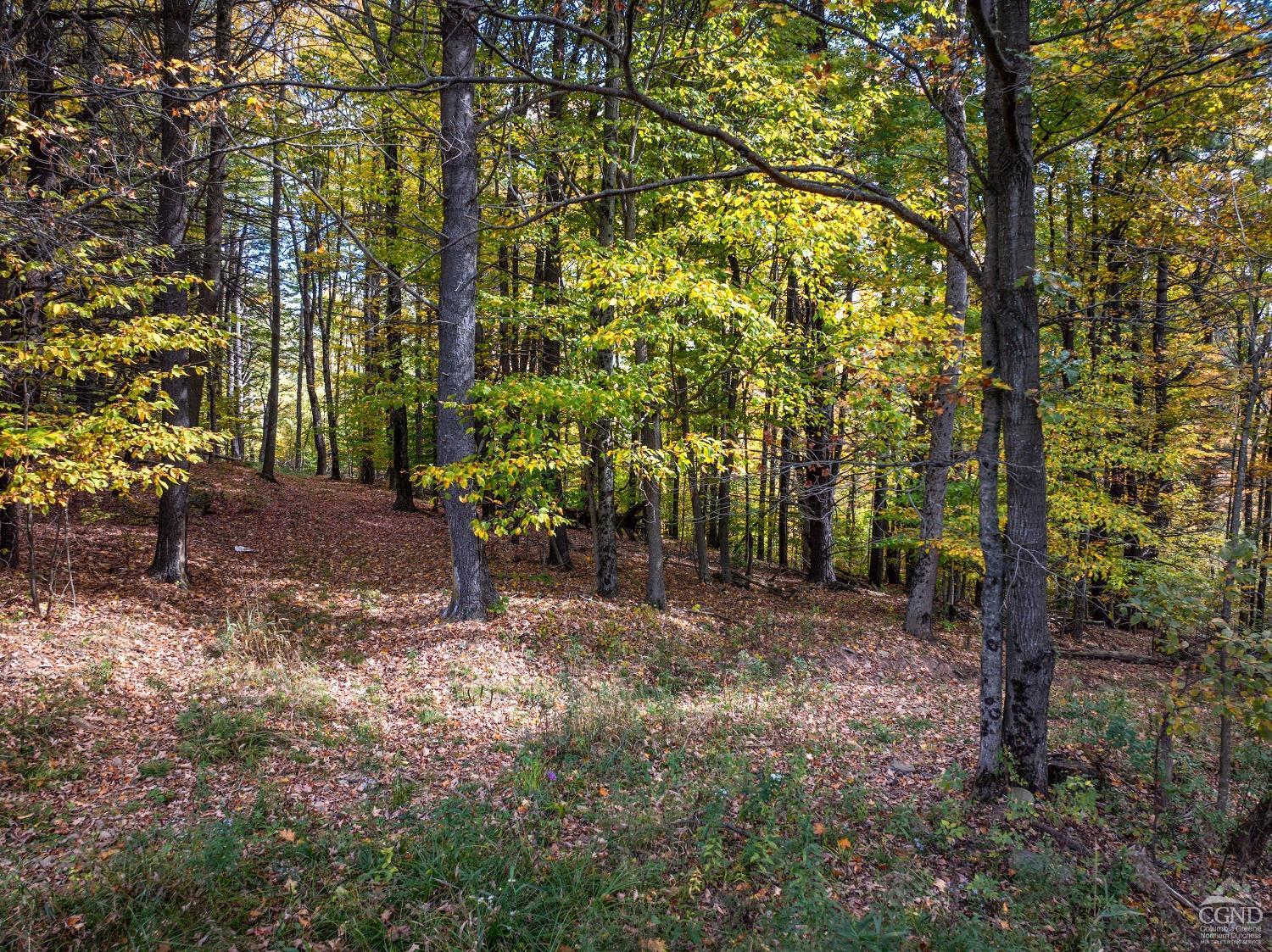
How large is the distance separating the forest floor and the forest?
4cm

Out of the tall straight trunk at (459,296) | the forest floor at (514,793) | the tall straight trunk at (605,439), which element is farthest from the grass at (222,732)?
the tall straight trunk at (605,439)

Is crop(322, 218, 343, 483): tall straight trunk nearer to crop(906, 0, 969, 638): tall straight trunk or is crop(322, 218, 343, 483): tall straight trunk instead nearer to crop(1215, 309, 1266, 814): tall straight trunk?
crop(906, 0, 969, 638): tall straight trunk

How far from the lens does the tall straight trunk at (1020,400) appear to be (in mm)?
4957

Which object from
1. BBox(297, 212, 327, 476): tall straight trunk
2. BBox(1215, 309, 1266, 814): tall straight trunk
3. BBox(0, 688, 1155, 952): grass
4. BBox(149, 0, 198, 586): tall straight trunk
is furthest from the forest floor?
BBox(297, 212, 327, 476): tall straight trunk

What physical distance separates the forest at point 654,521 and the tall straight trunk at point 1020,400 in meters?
0.04

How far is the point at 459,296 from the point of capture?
886 cm

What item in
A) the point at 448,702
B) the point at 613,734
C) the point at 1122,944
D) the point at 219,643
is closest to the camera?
the point at 1122,944

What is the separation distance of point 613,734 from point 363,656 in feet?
12.3

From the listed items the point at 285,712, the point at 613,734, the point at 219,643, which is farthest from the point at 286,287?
the point at 613,734

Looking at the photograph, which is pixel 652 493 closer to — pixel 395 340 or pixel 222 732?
pixel 222 732

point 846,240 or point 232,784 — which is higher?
point 846,240

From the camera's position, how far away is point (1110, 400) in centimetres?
1175

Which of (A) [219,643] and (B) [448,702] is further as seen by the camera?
(A) [219,643]

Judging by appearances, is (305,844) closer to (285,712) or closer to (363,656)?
(285,712)
